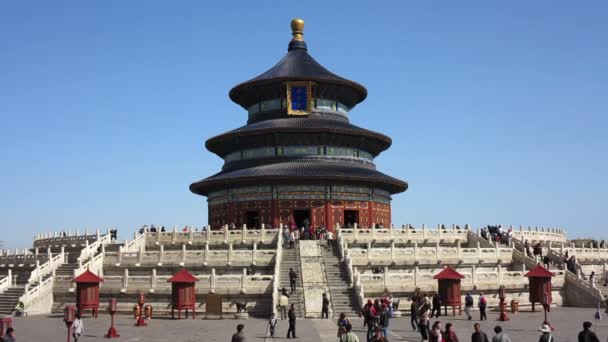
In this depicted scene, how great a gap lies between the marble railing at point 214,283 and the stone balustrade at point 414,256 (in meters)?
5.93

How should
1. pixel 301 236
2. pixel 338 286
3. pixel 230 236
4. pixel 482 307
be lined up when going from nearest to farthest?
pixel 482 307 < pixel 338 286 < pixel 230 236 < pixel 301 236

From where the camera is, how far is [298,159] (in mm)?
60031

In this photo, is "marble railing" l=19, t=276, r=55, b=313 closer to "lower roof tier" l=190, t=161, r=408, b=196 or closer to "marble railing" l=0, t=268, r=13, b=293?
"marble railing" l=0, t=268, r=13, b=293

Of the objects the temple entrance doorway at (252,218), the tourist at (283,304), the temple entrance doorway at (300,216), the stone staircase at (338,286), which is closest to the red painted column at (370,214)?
the temple entrance doorway at (300,216)

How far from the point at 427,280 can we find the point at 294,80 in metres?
29.0

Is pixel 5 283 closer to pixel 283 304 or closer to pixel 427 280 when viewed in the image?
pixel 283 304

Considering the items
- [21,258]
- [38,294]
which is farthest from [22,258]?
[38,294]

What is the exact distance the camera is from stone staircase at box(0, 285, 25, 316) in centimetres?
3797

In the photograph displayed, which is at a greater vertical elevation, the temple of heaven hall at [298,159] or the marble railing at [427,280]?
the temple of heaven hall at [298,159]

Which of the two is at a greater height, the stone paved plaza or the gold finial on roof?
the gold finial on roof

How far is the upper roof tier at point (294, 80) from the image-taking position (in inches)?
2496

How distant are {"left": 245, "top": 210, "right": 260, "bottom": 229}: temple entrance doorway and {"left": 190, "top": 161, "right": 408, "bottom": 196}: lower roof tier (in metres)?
2.31

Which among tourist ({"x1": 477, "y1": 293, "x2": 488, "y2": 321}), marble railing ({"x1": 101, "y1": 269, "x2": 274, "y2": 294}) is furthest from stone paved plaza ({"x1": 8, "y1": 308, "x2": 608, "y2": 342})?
marble railing ({"x1": 101, "y1": 269, "x2": 274, "y2": 294})

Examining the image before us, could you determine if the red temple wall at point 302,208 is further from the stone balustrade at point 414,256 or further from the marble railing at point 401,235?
the stone balustrade at point 414,256
